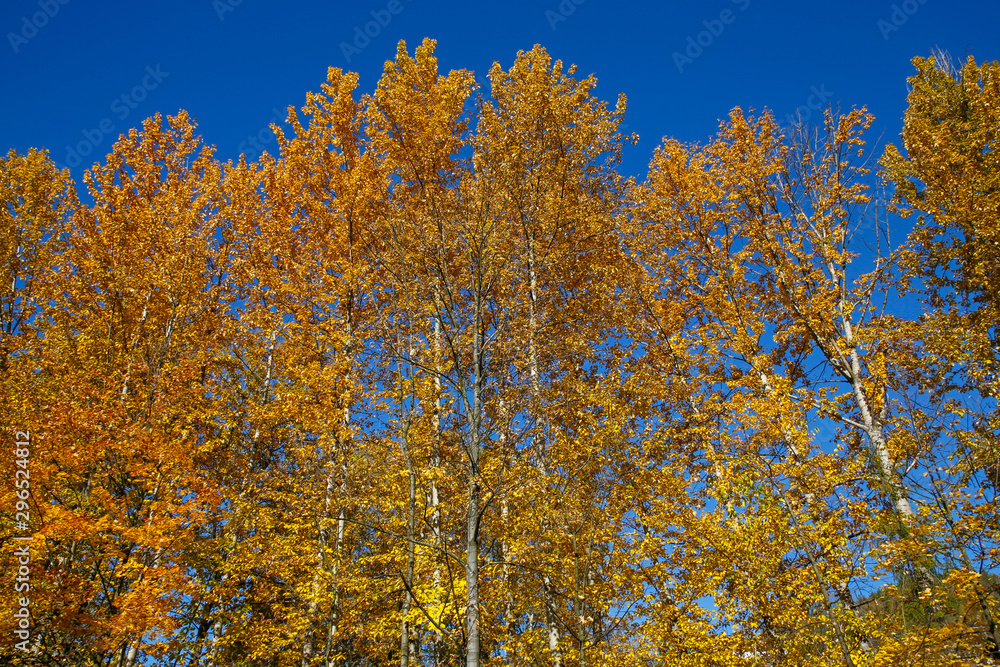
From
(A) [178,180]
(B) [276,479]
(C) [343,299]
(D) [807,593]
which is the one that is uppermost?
(A) [178,180]

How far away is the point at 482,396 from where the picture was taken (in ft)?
21.1

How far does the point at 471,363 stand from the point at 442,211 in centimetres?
281

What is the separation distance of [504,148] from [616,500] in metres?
7.58

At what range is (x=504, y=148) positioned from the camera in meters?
10.8

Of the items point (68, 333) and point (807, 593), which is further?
point (68, 333)

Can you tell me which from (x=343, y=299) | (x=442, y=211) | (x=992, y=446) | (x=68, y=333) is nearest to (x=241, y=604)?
(x=343, y=299)

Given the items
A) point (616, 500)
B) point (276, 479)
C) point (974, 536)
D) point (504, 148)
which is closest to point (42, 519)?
point (276, 479)

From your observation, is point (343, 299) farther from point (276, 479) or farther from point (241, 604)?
point (241, 604)

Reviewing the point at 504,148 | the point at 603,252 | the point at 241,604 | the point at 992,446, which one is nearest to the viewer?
the point at 992,446

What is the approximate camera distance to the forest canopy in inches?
268

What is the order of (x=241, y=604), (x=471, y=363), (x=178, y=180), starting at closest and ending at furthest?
1. (x=471, y=363)
2. (x=241, y=604)
3. (x=178, y=180)

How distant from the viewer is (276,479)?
9.86m

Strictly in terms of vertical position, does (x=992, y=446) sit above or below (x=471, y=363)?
below

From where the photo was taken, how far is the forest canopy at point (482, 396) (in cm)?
681
